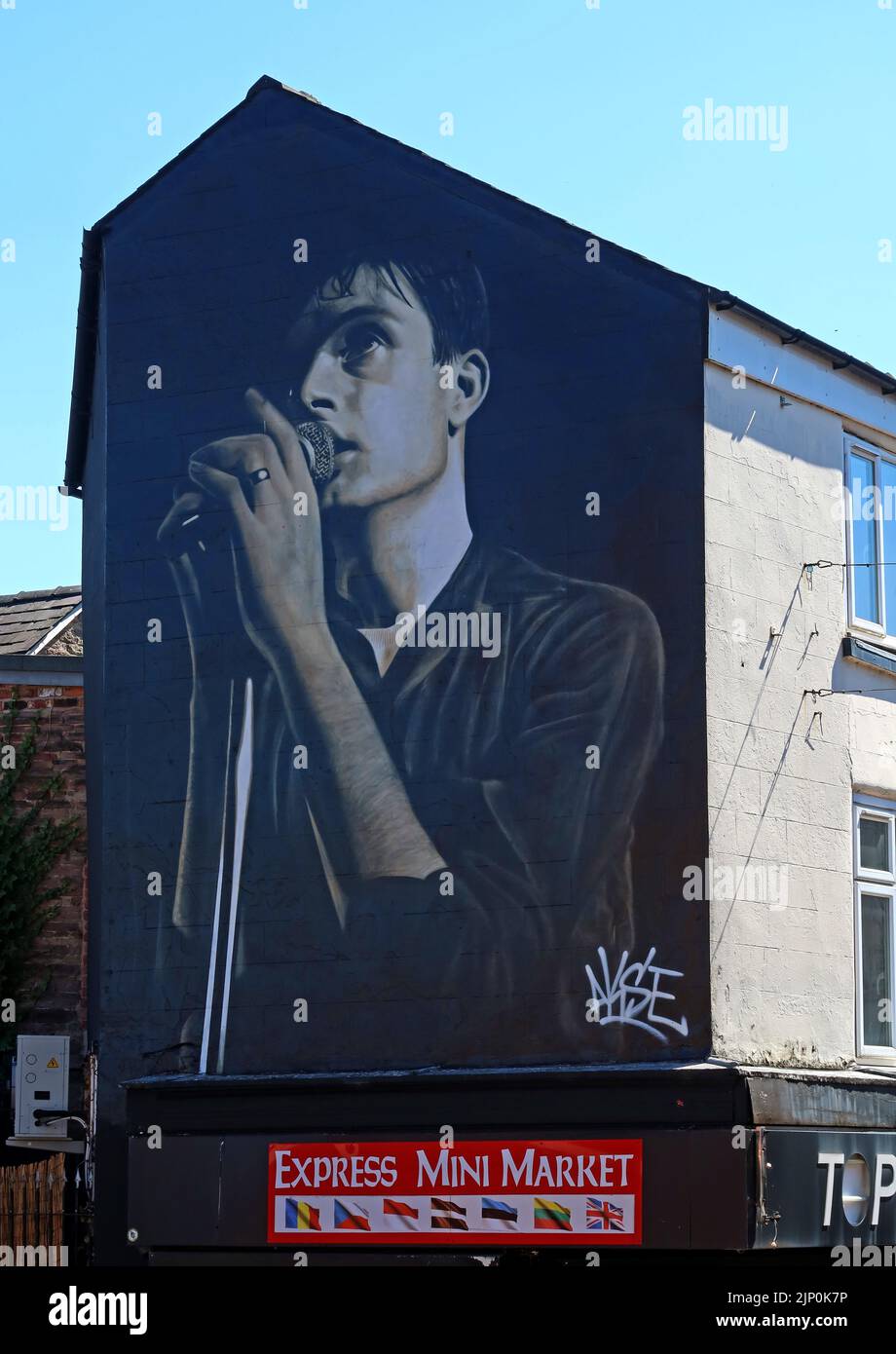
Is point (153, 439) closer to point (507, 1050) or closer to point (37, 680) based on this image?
point (37, 680)

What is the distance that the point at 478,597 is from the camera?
15367 millimetres

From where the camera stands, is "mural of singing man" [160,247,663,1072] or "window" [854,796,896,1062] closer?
"mural of singing man" [160,247,663,1072]

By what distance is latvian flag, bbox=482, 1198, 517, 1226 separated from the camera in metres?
14.2

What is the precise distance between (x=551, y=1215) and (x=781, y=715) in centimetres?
396

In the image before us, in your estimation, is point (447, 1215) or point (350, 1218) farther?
point (350, 1218)

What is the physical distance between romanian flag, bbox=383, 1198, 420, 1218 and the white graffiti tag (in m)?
1.88

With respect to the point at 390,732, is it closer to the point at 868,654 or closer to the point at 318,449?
the point at 318,449

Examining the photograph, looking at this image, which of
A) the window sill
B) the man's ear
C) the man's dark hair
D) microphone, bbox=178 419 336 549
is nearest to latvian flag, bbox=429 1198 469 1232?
the window sill

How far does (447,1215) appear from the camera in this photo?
47.4 feet

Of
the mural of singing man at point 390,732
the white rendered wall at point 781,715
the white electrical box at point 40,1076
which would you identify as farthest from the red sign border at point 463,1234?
the white electrical box at point 40,1076

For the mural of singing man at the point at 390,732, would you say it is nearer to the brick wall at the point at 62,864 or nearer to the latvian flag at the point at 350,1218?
the latvian flag at the point at 350,1218
